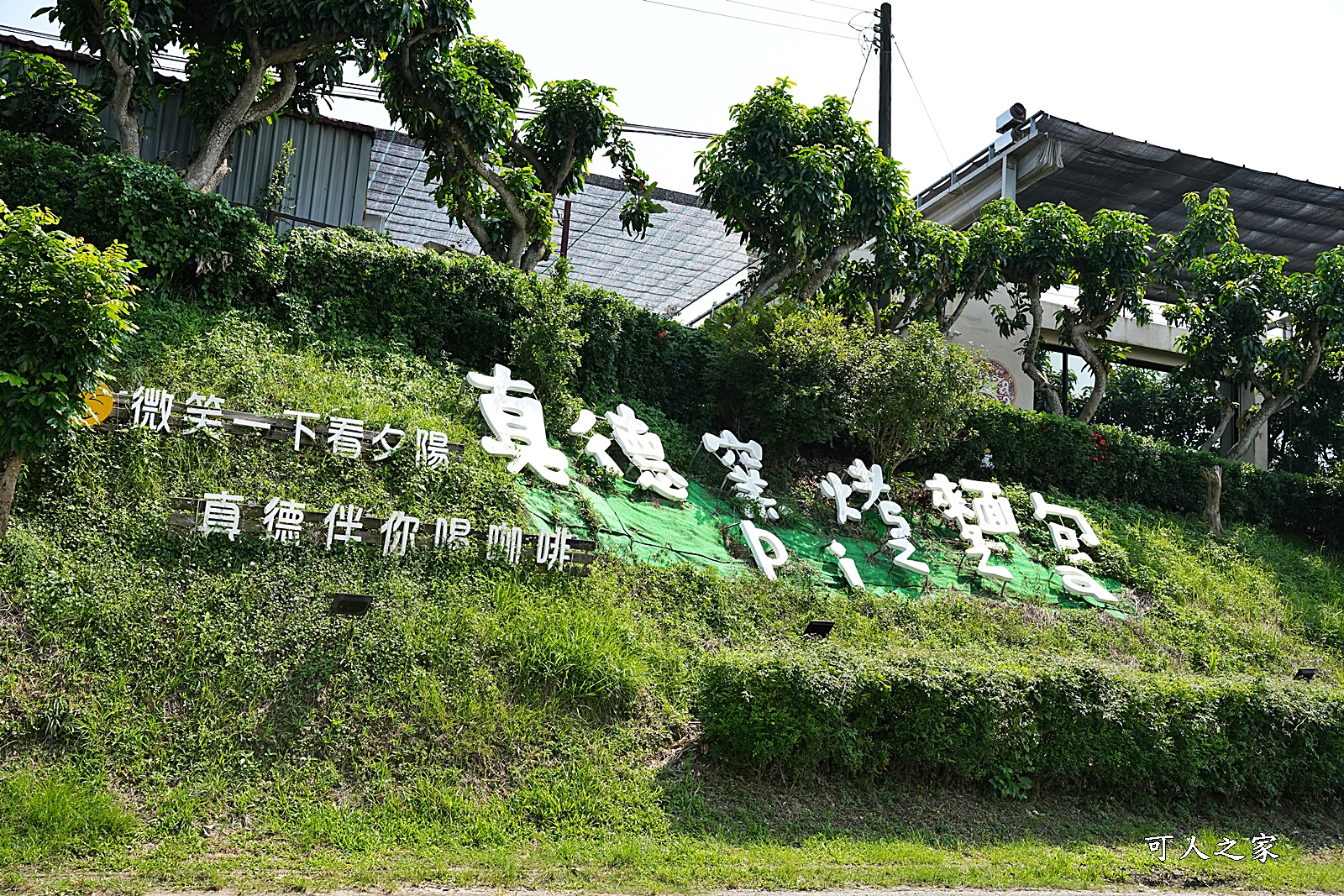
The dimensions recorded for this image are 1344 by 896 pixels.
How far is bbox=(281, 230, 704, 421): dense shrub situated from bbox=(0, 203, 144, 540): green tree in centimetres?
438

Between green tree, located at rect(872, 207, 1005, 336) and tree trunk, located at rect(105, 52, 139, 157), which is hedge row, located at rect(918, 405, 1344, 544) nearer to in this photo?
green tree, located at rect(872, 207, 1005, 336)

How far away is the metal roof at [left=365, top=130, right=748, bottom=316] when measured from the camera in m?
18.2

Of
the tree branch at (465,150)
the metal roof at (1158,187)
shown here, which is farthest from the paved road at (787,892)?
the metal roof at (1158,187)

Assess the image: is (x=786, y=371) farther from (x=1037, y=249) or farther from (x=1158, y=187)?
(x=1158, y=187)

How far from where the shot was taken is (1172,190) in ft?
66.1

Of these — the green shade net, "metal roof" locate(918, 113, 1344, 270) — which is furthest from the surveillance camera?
the green shade net

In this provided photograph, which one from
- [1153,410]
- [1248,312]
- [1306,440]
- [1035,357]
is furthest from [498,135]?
[1306,440]

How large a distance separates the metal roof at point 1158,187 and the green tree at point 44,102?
15138mm

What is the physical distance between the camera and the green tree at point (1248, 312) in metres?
17.6

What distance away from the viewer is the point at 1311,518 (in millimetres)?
17109

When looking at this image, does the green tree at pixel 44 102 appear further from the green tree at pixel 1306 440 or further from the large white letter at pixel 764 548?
the green tree at pixel 1306 440

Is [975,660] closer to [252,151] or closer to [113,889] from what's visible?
[113,889]

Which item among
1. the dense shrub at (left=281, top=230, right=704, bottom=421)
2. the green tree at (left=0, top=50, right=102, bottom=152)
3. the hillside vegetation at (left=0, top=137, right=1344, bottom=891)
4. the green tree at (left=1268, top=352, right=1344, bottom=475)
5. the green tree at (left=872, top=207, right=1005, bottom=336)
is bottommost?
the hillside vegetation at (left=0, top=137, right=1344, bottom=891)

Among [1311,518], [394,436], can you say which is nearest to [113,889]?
[394,436]
